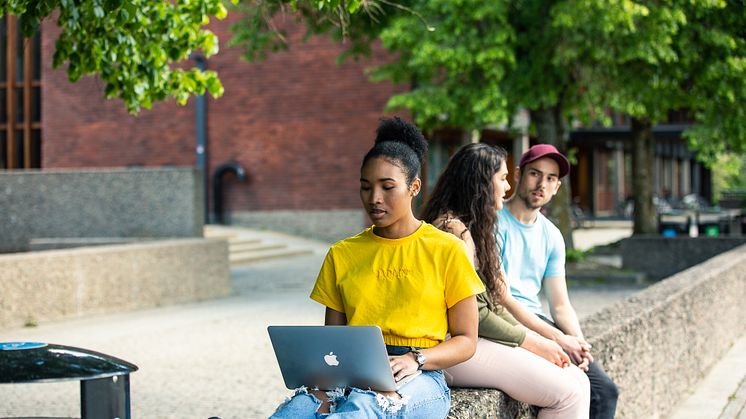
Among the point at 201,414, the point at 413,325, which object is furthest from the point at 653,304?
the point at 413,325

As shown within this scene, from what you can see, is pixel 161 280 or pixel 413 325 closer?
pixel 413 325

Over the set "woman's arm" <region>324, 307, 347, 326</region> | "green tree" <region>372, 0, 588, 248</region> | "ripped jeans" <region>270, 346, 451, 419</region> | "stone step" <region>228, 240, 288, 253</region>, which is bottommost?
"stone step" <region>228, 240, 288, 253</region>

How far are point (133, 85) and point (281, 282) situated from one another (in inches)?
451

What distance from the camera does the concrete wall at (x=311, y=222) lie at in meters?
28.0

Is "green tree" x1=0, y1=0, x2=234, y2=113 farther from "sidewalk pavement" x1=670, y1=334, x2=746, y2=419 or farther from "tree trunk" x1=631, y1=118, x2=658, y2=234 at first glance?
"tree trunk" x1=631, y1=118, x2=658, y2=234

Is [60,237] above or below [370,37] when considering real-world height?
below

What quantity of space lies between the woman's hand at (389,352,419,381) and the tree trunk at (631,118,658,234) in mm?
22448

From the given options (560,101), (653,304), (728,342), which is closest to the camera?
(653,304)

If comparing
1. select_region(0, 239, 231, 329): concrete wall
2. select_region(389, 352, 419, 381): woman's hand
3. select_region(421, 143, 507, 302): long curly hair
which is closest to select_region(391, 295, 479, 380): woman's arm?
select_region(389, 352, 419, 381): woman's hand

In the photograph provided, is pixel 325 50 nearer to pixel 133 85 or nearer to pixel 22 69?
pixel 22 69

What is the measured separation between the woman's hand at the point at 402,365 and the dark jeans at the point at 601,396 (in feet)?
5.50

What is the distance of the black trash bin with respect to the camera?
2873 millimetres

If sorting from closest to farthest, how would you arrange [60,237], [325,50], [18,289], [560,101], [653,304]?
[653,304] → [18,289] → [60,237] → [560,101] → [325,50]

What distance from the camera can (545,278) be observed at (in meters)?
5.32
